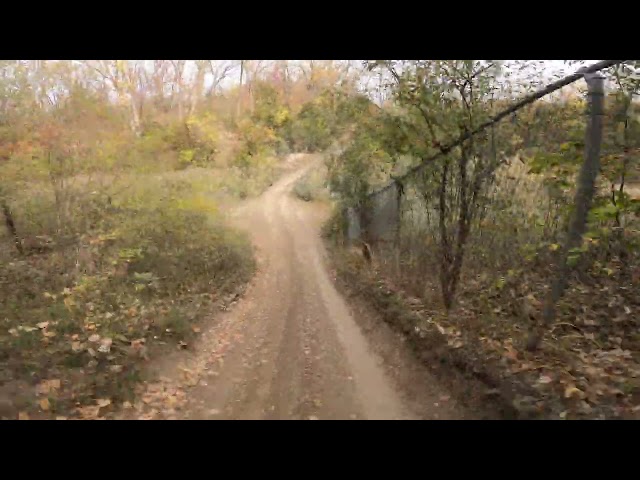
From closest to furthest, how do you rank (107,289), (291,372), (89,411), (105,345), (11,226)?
(89,411)
(105,345)
(291,372)
(107,289)
(11,226)

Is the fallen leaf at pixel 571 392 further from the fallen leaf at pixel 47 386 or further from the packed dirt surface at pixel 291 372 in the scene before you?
the fallen leaf at pixel 47 386

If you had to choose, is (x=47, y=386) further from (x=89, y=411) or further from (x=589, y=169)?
(x=589, y=169)

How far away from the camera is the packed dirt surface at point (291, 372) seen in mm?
5168

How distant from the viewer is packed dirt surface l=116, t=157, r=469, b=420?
5168 mm

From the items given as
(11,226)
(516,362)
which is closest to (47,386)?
(516,362)

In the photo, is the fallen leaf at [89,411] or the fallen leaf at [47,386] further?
the fallen leaf at [47,386]

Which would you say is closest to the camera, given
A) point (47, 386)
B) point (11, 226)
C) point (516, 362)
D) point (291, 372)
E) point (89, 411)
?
point (516, 362)

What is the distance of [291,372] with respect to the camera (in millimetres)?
6387

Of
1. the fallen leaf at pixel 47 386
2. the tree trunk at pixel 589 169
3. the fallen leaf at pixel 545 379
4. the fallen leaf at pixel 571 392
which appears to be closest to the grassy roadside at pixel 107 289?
the fallen leaf at pixel 47 386

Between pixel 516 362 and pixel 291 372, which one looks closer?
pixel 516 362

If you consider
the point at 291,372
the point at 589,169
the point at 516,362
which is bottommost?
the point at 291,372

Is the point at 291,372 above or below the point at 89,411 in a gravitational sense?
→ below
